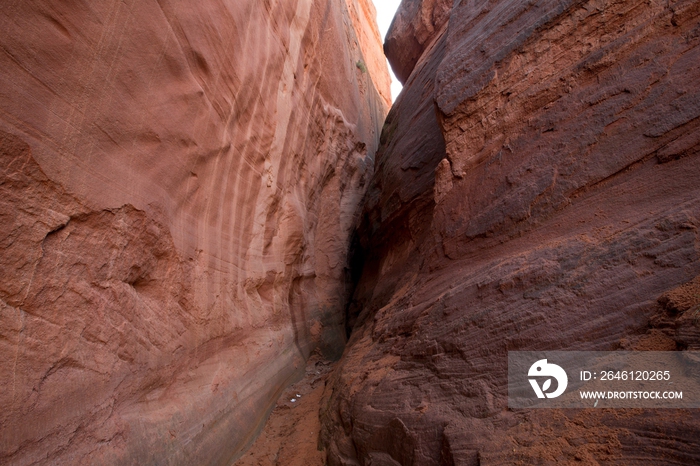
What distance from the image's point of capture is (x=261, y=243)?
6.50 metres

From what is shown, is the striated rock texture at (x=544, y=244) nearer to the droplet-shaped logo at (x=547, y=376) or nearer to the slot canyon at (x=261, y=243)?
the slot canyon at (x=261, y=243)

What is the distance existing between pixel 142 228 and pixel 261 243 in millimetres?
2730

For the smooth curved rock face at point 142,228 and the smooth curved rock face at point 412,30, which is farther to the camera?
the smooth curved rock face at point 412,30

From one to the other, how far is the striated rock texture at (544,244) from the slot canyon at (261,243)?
0.02 m

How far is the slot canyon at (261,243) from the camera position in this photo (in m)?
2.71

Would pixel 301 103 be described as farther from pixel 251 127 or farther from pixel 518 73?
pixel 518 73

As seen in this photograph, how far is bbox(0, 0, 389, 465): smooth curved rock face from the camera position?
9.09 feet

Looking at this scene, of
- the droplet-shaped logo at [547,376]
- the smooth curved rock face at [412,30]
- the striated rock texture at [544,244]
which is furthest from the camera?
the smooth curved rock face at [412,30]

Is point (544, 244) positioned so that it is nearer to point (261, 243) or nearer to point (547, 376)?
point (547, 376)

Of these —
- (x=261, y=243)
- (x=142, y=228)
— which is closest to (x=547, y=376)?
(x=142, y=228)

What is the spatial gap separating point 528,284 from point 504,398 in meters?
0.98

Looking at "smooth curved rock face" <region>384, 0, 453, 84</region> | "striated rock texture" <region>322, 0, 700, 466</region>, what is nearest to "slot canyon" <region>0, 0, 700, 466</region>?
"striated rock texture" <region>322, 0, 700, 466</region>

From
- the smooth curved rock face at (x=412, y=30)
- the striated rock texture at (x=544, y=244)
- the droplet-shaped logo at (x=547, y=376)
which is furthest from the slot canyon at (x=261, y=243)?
the smooth curved rock face at (x=412, y=30)

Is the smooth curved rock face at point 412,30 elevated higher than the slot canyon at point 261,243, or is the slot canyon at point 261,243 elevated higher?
the smooth curved rock face at point 412,30
